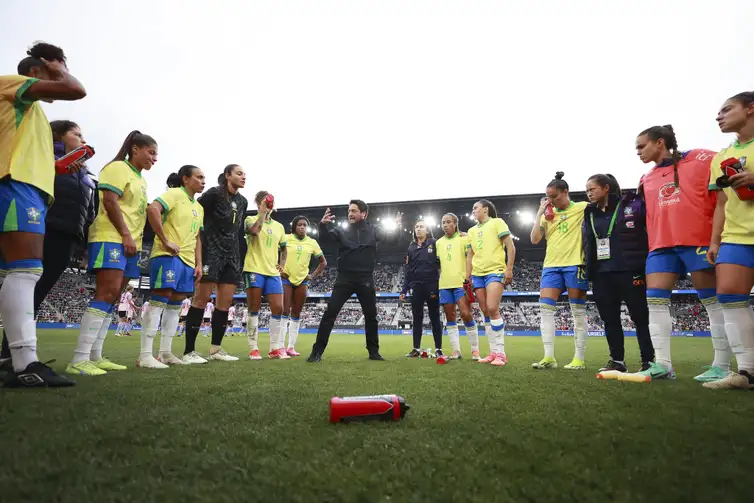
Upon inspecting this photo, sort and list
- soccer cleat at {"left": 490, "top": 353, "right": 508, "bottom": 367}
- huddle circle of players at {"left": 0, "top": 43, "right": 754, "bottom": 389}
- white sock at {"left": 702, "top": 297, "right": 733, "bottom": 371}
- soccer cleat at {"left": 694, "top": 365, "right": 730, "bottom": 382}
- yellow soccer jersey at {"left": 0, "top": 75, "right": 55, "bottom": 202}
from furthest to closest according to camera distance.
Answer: soccer cleat at {"left": 490, "top": 353, "right": 508, "bottom": 367} < white sock at {"left": 702, "top": 297, "right": 733, "bottom": 371} < soccer cleat at {"left": 694, "top": 365, "right": 730, "bottom": 382} < huddle circle of players at {"left": 0, "top": 43, "right": 754, "bottom": 389} < yellow soccer jersey at {"left": 0, "top": 75, "right": 55, "bottom": 202}

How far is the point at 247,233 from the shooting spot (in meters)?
5.88

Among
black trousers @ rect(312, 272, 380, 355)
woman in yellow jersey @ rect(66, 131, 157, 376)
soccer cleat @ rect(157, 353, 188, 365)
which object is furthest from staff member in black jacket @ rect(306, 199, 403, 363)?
woman in yellow jersey @ rect(66, 131, 157, 376)

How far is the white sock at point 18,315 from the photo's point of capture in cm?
253

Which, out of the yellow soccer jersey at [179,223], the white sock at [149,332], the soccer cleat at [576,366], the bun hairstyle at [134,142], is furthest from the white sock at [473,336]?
the bun hairstyle at [134,142]

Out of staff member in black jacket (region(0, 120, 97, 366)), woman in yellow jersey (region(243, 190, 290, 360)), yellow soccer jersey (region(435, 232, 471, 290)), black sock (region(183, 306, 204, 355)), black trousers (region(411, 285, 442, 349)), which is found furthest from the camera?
black trousers (region(411, 285, 442, 349))

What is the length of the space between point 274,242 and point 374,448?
201 inches

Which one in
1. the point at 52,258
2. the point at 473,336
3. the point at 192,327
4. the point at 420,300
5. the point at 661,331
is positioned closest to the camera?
the point at 661,331

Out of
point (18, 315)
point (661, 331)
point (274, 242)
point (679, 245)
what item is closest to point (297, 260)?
point (274, 242)

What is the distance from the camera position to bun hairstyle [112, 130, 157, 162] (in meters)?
3.91

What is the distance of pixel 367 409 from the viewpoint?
6.07 feet

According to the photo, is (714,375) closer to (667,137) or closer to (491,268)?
(667,137)

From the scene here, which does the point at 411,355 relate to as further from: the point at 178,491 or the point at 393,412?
the point at 178,491

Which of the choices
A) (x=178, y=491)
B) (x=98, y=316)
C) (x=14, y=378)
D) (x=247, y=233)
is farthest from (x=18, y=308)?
(x=247, y=233)

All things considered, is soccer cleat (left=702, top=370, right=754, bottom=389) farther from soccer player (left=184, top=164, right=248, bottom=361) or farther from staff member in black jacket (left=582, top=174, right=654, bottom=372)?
soccer player (left=184, top=164, right=248, bottom=361)
